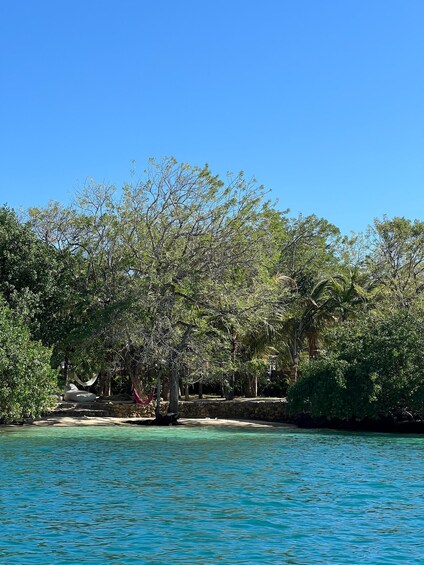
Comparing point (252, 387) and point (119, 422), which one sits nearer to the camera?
point (119, 422)

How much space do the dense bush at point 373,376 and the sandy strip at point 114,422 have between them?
13.0 feet

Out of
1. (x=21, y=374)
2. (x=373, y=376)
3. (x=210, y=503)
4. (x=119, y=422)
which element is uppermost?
(x=373, y=376)

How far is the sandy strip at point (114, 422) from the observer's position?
3431cm

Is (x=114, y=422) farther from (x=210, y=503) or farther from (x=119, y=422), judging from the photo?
(x=210, y=503)

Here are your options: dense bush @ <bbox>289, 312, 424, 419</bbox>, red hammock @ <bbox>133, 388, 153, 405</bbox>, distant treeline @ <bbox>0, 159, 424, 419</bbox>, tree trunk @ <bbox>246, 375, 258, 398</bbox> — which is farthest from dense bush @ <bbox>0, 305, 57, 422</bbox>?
tree trunk @ <bbox>246, 375, 258, 398</bbox>

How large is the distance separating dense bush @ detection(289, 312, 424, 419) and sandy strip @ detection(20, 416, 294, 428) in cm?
397

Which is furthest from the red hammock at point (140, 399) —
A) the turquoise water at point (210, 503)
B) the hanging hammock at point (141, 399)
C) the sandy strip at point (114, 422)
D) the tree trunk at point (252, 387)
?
the turquoise water at point (210, 503)

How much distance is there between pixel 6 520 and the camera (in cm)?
1220

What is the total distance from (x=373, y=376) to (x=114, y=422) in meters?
12.8

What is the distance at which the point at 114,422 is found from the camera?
35406 millimetres

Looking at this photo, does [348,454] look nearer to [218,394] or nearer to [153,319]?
[153,319]

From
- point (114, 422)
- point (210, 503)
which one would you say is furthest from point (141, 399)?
point (210, 503)

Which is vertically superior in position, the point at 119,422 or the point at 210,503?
the point at 119,422

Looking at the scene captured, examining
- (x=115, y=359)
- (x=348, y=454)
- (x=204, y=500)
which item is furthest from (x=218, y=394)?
(x=204, y=500)
